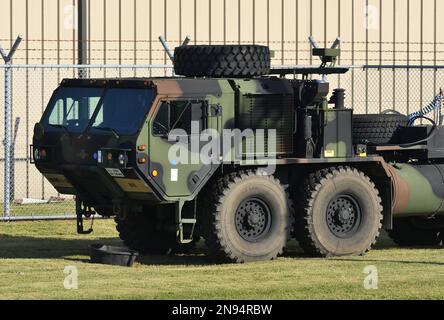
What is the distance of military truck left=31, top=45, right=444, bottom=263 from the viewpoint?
53.6 feet

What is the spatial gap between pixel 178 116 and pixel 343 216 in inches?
106

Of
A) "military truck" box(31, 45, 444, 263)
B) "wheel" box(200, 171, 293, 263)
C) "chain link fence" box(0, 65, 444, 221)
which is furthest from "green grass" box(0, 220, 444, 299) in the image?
"chain link fence" box(0, 65, 444, 221)

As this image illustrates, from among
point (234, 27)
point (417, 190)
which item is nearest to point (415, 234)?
point (417, 190)

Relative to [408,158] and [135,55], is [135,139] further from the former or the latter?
[135,55]

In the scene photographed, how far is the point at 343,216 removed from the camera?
17578 mm

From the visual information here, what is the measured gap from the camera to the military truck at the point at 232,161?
16.3m

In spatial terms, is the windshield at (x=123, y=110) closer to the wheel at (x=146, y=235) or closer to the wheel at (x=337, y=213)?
the wheel at (x=146, y=235)

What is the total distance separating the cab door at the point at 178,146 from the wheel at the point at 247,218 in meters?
0.37

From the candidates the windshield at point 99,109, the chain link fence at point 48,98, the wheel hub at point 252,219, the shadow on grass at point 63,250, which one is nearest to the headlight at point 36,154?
the windshield at point 99,109

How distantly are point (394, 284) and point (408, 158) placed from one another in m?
4.12

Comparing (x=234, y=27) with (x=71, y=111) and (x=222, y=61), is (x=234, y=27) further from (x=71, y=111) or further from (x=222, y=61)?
(x=71, y=111)

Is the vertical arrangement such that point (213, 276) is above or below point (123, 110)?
below
